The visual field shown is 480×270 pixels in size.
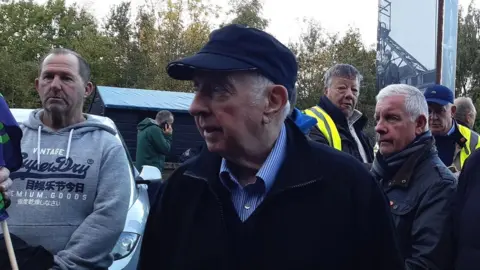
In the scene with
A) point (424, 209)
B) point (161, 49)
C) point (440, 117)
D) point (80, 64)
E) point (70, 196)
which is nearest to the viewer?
point (424, 209)

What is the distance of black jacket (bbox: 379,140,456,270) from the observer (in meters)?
2.53

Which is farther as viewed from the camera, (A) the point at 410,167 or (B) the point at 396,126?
(B) the point at 396,126

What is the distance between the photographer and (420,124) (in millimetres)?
2953

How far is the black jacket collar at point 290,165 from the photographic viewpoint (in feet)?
6.15

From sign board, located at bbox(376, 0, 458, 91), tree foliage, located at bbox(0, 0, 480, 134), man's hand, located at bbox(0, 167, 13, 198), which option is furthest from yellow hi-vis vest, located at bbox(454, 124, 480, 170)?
tree foliage, located at bbox(0, 0, 480, 134)

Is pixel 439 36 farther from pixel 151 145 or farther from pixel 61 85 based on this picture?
pixel 61 85

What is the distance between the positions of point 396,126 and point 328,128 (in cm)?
138

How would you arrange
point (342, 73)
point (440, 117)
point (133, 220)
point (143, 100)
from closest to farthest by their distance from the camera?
point (133, 220), point (440, 117), point (342, 73), point (143, 100)

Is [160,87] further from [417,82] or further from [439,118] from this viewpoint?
[439,118]

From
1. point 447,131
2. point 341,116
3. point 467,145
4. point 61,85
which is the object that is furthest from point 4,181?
point 467,145

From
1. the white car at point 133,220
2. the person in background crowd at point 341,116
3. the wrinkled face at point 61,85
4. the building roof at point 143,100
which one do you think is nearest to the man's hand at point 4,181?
the wrinkled face at point 61,85

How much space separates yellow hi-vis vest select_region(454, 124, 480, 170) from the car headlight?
2.75 m

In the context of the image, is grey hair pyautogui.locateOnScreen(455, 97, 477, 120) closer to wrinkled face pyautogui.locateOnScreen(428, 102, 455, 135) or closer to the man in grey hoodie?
wrinkled face pyautogui.locateOnScreen(428, 102, 455, 135)

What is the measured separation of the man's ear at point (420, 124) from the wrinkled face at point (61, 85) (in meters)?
1.85
